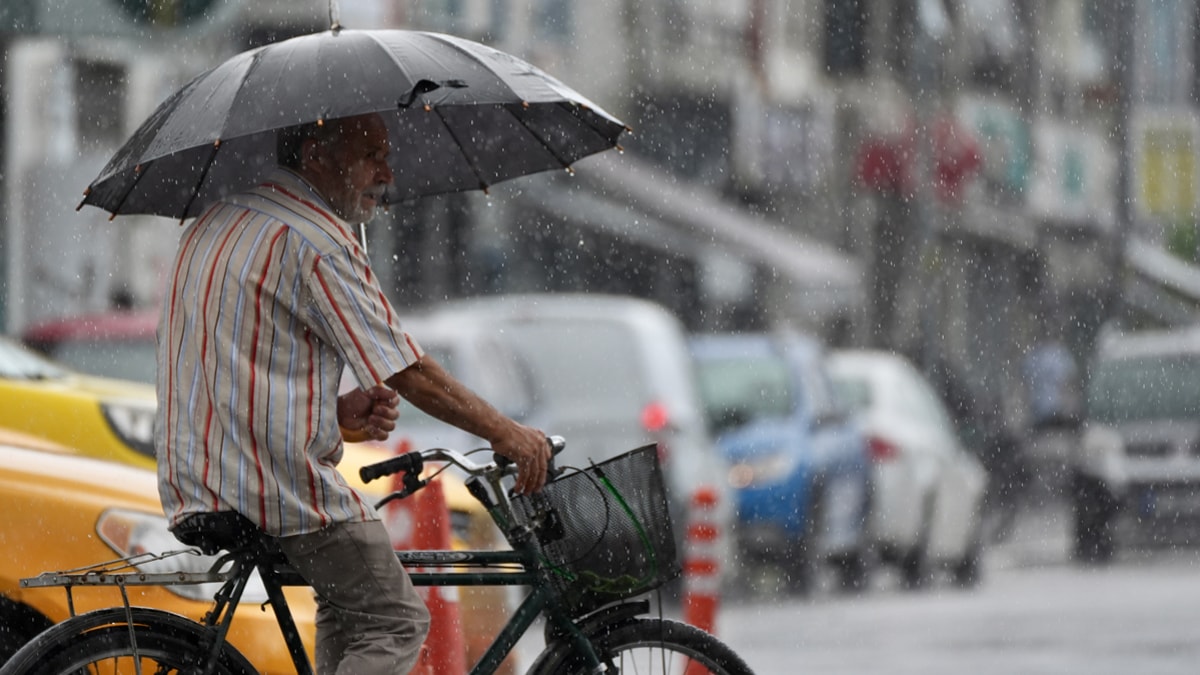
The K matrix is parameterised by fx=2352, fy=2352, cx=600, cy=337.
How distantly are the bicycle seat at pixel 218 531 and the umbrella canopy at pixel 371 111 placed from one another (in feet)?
2.51

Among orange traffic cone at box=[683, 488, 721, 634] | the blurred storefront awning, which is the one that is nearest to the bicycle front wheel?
orange traffic cone at box=[683, 488, 721, 634]

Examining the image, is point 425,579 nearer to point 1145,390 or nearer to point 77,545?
point 77,545

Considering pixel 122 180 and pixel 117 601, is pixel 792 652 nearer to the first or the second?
pixel 117 601

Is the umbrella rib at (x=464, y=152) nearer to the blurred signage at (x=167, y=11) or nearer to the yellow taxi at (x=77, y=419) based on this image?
the yellow taxi at (x=77, y=419)

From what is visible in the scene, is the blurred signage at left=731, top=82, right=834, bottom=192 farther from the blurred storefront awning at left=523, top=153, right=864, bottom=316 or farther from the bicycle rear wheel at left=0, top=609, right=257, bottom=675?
the bicycle rear wheel at left=0, top=609, right=257, bottom=675

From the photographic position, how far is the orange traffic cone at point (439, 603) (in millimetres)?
6312

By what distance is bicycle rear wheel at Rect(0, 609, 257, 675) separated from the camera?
4.23 m

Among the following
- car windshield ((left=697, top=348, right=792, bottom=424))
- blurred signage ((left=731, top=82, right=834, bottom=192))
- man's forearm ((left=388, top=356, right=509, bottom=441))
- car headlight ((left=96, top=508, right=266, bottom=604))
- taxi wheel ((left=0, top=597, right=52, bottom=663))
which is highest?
man's forearm ((left=388, top=356, right=509, bottom=441))

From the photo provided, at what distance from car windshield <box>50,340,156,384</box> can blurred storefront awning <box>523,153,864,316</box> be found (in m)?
15.9

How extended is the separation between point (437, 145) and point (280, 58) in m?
0.78

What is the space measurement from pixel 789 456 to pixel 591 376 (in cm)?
220

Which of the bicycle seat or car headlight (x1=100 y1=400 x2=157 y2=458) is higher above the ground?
the bicycle seat

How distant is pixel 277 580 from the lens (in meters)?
4.53

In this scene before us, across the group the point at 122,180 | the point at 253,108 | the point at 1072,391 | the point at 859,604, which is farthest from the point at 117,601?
the point at 1072,391
